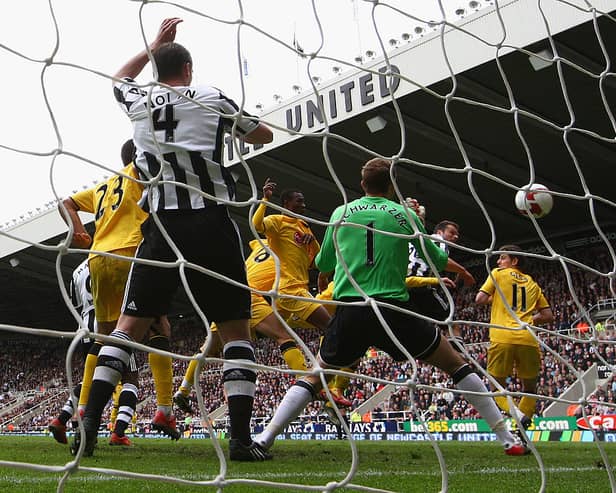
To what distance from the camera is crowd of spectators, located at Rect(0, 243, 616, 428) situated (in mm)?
14023

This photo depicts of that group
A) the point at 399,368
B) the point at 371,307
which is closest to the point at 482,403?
the point at 371,307

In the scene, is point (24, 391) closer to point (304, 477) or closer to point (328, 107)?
point (328, 107)

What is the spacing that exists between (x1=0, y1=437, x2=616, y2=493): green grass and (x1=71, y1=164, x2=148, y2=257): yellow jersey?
1149 mm

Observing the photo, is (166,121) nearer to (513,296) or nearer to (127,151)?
(127,151)

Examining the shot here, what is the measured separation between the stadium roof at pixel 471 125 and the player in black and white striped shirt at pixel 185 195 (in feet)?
23.6

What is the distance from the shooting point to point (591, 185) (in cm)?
1930

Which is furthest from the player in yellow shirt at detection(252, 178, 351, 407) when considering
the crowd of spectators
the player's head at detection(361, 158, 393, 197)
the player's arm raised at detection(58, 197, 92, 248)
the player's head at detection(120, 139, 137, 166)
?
the player's head at detection(361, 158, 393, 197)

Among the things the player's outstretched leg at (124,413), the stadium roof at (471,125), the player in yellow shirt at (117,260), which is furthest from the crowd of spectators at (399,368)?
the stadium roof at (471,125)

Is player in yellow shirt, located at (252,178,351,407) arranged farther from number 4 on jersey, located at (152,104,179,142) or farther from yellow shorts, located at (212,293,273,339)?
number 4 on jersey, located at (152,104,179,142)

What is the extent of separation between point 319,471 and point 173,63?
6.02ft

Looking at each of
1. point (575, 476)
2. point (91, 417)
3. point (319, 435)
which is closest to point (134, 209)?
point (91, 417)

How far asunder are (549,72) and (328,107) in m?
4.12

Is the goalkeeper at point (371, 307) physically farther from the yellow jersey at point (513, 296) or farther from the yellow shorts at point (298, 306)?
the yellow jersey at point (513, 296)

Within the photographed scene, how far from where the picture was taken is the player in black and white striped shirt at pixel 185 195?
3059 mm
